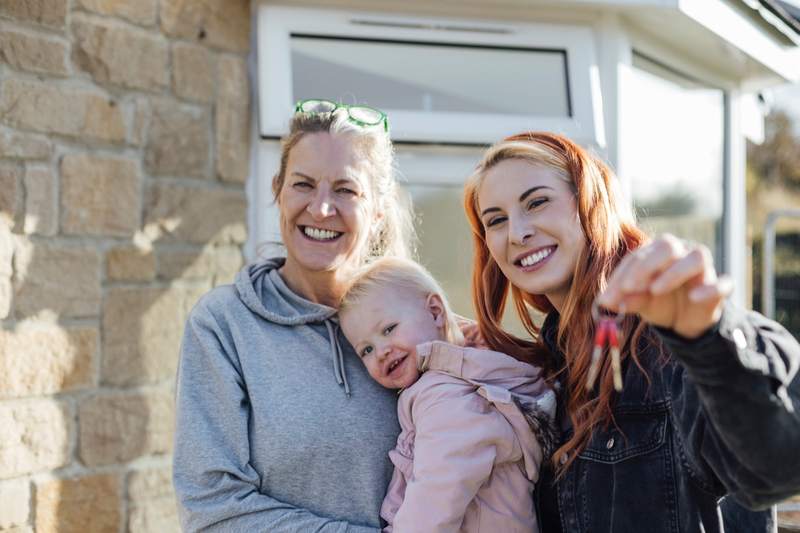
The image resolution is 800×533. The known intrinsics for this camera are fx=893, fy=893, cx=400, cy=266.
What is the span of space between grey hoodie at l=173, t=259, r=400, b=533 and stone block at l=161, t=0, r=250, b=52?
1.35 m

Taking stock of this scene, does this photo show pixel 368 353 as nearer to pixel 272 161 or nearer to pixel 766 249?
pixel 272 161

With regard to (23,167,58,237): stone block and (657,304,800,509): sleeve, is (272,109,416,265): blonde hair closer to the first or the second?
(23,167,58,237): stone block

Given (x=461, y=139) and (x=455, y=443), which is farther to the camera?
(x=461, y=139)

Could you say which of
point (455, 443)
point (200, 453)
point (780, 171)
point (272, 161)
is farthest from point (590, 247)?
point (780, 171)

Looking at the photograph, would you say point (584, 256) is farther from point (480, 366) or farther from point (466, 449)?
point (466, 449)

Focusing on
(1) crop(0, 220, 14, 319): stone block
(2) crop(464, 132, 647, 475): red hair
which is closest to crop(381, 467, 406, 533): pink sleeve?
(2) crop(464, 132, 647, 475): red hair

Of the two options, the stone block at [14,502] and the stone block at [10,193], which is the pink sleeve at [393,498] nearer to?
the stone block at [14,502]

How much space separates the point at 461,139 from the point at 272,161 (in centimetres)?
77

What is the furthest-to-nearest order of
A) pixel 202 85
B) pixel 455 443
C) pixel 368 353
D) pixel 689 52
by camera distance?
pixel 689 52 → pixel 202 85 → pixel 368 353 → pixel 455 443

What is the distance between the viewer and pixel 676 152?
4715mm

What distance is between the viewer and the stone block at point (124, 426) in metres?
2.85

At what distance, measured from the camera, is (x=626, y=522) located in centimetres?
175

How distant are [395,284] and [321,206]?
0.27 metres

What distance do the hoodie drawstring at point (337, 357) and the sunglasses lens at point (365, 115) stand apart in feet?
1.83
